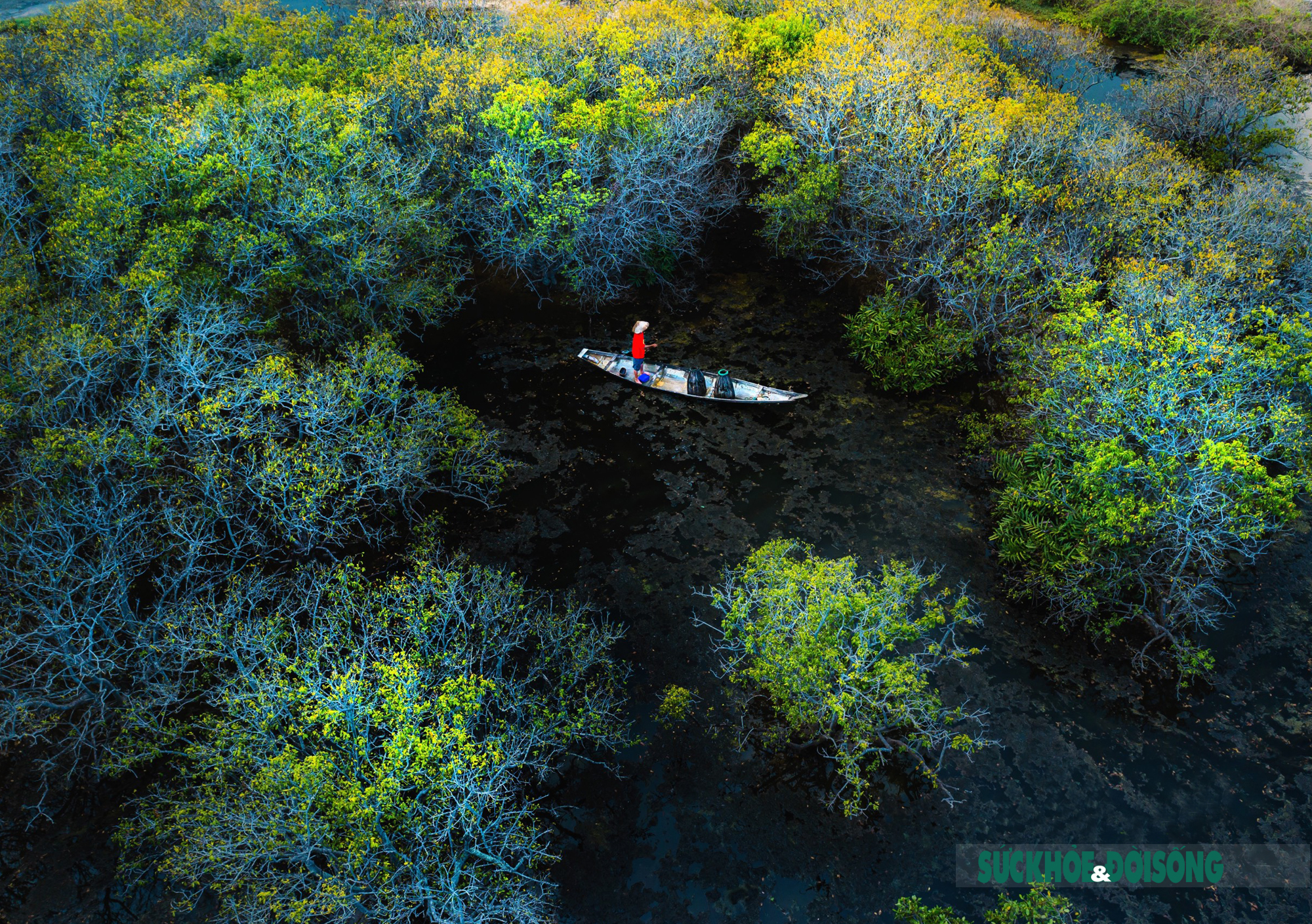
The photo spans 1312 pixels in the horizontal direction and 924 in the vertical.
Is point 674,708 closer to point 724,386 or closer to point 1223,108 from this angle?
point 724,386

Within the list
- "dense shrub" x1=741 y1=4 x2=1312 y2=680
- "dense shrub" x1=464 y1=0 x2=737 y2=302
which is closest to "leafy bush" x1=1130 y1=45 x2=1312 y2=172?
"dense shrub" x1=741 y1=4 x2=1312 y2=680

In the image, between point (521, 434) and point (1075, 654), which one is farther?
point (521, 434)

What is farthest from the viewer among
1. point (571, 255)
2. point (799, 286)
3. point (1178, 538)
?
point (799, 286)

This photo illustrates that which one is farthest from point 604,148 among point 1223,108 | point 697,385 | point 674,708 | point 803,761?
point 1223,108

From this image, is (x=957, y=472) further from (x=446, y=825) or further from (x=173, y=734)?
(x=173, y=734)

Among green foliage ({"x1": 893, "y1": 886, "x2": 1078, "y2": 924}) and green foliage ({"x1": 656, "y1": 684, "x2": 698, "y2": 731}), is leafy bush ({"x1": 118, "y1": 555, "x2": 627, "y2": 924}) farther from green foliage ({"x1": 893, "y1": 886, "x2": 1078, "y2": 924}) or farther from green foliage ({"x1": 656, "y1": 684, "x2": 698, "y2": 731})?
green foliage ({"x1": 893, "y1": 886, "x2": 1078, "y2": 924})

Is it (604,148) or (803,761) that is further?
(604,148)

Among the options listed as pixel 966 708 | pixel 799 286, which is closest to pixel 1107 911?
pixel 966 708
